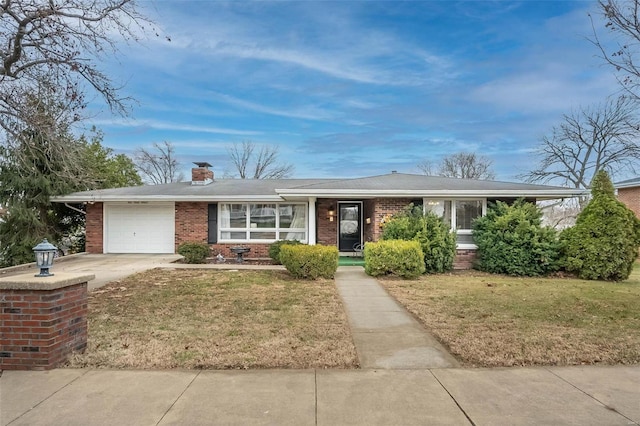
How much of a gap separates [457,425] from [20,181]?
57.8 ft

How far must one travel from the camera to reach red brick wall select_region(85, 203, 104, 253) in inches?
595

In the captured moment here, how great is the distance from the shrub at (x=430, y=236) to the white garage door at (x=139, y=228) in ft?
30.0

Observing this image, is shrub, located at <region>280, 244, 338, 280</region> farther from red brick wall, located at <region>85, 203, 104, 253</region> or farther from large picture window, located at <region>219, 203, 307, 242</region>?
red brick wall, located at <region>85, 203, 104, 253</region>

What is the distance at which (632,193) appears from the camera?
687 inches

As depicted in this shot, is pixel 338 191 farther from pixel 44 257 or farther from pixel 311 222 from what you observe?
pixel 44 257

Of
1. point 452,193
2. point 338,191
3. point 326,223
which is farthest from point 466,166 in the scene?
point 338,191

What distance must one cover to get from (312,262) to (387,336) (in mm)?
4759

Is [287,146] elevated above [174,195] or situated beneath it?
elevated above

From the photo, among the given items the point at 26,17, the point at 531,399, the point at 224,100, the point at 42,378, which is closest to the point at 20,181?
the point at 224,100

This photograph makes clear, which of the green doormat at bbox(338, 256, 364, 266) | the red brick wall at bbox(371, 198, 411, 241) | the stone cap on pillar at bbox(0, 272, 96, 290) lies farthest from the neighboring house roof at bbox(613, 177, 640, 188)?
the stone cap on pillar at bbox(0, 272, 96, 290)

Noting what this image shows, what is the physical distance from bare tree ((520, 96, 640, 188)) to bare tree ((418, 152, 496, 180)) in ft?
26.4

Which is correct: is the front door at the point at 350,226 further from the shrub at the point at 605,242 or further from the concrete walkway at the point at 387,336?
the shrub at the point at 605,242

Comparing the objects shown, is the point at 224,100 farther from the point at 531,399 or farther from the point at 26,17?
the point at 531,399

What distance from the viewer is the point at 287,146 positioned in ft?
119
